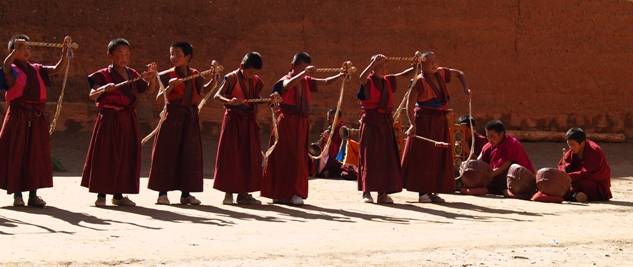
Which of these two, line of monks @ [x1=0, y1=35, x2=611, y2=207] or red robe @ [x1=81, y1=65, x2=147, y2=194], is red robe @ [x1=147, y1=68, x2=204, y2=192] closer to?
line of monks @ [x1=0, y1=35, x2=611, y2=207]

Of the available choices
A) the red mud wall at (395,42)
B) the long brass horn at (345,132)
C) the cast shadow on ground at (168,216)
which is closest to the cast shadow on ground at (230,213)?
the cast shadow on ground at (168,216)

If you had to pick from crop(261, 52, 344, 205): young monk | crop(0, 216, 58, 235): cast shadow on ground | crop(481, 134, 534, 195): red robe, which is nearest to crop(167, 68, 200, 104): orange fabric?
crop(261, 52, 344, 205): young monk

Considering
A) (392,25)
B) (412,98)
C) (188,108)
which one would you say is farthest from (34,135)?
(392,25)

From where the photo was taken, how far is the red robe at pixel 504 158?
12117 millimetres

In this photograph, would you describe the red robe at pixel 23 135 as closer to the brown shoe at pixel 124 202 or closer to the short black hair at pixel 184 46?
the brown shoe at pixel 124 202

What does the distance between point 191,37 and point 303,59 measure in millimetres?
8645

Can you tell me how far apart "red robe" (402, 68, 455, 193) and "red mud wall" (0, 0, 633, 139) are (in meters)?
7.41

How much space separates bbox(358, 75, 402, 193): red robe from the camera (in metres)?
10.8

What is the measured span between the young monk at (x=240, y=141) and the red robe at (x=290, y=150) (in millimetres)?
230

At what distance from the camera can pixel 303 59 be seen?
10.4 metres

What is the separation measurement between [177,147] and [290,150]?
1.21 metres

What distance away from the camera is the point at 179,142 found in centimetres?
1002

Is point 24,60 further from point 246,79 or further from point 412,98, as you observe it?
point 412,98

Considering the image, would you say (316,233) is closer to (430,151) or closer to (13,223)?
(13,223)
